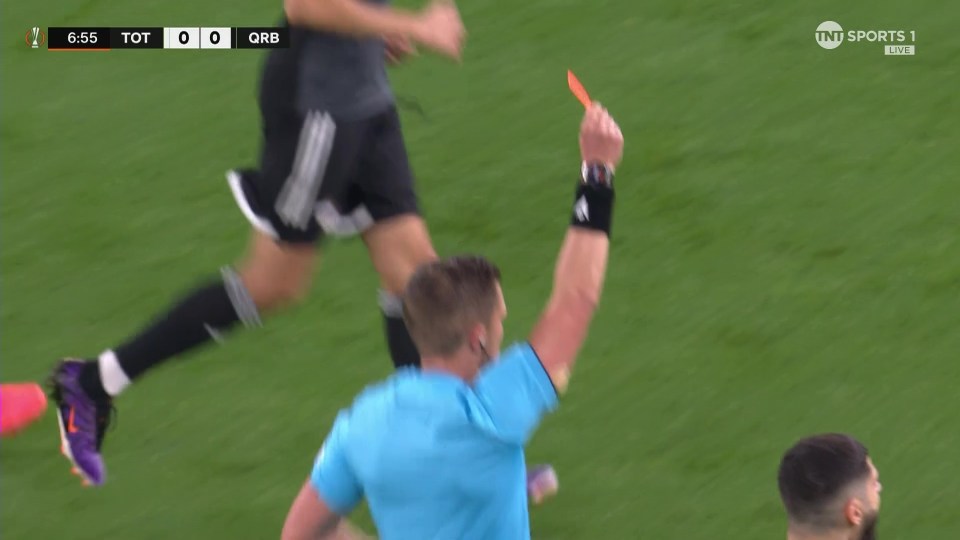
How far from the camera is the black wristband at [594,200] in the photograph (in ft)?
11.7

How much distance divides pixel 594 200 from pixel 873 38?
477 cm

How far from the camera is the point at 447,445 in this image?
3.40 metres

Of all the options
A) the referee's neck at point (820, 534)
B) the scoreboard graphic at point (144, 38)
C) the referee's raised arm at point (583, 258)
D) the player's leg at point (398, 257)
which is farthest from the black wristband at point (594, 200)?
the scoreboard graphic at point (144, 38)

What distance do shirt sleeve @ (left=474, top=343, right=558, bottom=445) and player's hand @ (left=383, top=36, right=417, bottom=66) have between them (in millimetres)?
2061

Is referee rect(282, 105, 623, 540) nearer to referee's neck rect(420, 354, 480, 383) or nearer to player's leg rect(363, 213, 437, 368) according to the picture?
referee's neck rect(420, 354, 480, 383)

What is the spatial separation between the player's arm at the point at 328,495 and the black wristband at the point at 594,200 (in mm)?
634

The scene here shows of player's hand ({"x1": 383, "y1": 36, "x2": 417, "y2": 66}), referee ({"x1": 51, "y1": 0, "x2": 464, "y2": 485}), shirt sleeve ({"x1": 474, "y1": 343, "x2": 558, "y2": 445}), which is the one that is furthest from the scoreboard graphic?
shirt sleeve ({"x1": 474, "y1": 343, "x2": 558, "y2": 445})

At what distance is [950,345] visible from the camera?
5.93 m

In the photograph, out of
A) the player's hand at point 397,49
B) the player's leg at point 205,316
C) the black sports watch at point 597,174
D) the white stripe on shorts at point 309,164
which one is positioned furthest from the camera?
the player's hand at point 397,49

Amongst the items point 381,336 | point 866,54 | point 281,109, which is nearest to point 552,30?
point 866,54

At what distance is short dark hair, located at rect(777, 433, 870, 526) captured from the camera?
3291mm

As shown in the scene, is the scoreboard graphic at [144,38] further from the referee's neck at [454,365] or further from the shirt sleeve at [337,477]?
the referee's neck at [454,365]

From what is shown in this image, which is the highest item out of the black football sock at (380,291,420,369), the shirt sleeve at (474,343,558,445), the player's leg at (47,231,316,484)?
the shirt sleeve at (474,343,558,445)

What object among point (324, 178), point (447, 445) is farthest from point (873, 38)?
point (447, 445)
